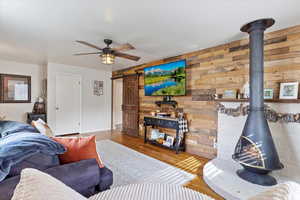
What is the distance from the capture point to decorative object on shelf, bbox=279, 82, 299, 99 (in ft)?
7.10

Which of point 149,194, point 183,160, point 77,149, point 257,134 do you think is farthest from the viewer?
point 183,160

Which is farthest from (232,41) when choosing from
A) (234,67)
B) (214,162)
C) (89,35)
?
(89,35)

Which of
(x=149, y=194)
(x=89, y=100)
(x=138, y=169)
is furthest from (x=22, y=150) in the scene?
(x=89, y=100)

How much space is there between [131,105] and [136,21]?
325cm

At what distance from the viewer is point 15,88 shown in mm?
4512

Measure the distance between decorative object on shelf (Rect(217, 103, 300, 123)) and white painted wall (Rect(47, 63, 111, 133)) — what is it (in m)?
4.27

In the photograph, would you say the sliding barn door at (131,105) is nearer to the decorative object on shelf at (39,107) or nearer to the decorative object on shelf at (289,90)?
the decorative object on shelf at (39,107)

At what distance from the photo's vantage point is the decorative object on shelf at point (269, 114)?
2143mm

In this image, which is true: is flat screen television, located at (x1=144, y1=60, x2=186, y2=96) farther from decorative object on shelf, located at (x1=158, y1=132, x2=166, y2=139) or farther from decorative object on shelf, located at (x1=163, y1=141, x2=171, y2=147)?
decorative object on shelf, located at (x1=163, y1=141, x2=171, y2=147)

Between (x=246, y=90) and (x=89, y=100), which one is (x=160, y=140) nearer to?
(x=246, y=90)

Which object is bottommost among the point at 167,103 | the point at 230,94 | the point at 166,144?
the point at 166,144

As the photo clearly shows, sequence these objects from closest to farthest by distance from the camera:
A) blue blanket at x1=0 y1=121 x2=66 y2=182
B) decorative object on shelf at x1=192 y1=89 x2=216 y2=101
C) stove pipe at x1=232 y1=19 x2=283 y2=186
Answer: blue blanket at x1=0 y1=121 x2=66 y2=182, stove pipe at x1=232 y1=19 x2=283 y2=186, decorative object on shelf at x1=192 y1=89 x2=216 y2=101

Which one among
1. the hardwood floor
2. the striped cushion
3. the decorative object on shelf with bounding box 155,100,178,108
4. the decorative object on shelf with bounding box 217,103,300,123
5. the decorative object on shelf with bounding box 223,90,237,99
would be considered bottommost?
the hardwood floor

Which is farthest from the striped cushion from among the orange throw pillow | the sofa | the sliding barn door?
the sliding barn door
